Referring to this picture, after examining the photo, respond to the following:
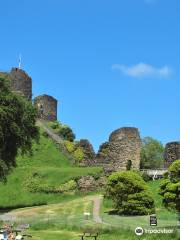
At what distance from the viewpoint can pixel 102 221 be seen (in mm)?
36125

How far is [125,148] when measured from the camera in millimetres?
61844

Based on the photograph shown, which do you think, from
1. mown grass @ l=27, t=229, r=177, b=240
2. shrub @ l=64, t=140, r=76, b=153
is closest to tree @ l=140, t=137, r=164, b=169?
shrub @ l=64, t=140, r=76, b=153

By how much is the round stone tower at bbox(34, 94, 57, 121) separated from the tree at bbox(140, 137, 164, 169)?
14.6 meters

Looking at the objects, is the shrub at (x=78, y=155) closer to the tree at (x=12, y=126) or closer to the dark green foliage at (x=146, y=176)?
the dark green foliage at (x=146, y=176)

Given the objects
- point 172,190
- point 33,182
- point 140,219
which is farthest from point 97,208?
point 33,182

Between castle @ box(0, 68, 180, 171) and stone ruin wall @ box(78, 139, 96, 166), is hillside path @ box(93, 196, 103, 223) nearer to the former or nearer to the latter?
castle @ box(0, 68, 180, 171)

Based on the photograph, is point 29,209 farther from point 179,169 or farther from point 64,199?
point 179,169

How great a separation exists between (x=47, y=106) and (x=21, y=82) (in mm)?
5757

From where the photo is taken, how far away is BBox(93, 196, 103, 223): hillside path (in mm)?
37381

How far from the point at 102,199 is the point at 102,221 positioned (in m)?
11.3

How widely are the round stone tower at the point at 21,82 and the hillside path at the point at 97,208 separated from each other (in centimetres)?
4231

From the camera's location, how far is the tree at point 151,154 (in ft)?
251

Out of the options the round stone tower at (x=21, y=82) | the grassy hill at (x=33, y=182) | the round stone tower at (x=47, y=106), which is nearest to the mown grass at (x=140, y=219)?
the grassy hill at (x=33, y=182)

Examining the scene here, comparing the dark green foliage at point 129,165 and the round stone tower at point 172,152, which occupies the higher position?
the round stone tower at point 172,152
